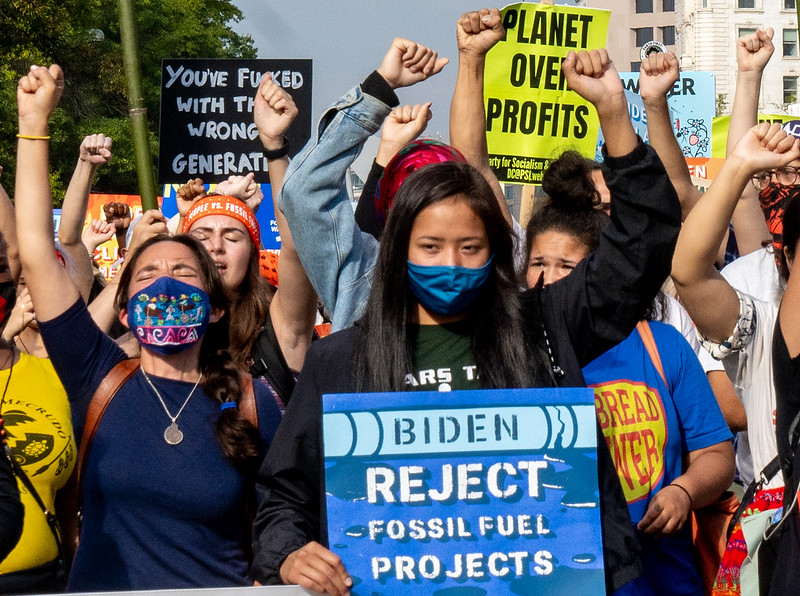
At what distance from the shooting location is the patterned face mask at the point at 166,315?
11.6 ft

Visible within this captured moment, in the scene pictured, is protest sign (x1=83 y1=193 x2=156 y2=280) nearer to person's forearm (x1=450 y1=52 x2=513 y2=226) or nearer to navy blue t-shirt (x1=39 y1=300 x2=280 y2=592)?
person's forearm (x1=450 y1=52 x2=513 y2=226)

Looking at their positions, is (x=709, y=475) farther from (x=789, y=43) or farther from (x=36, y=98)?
(x=789, y=43)

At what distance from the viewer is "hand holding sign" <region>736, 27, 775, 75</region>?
504 centimetres

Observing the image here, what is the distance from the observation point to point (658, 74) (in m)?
3.59

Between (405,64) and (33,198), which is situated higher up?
(405,64)

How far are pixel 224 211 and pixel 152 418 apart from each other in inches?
54.0

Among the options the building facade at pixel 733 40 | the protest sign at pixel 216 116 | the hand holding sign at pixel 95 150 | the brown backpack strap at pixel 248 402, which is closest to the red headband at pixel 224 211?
the hand holding sign at pixel 95 150

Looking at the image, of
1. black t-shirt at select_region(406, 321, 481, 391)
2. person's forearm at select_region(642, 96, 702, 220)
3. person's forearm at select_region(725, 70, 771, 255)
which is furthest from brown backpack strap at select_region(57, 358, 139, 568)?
person's forearm at select_region(725, 70, 771, 255)

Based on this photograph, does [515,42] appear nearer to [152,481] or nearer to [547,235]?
[547,235]

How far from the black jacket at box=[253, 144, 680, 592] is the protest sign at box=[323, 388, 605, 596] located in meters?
0.10

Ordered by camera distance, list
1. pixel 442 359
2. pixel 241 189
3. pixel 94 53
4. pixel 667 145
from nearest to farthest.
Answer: pixel 442 359
pixel 667 145
pixel 241 189
pixel 94 53

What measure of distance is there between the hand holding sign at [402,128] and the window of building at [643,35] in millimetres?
94414

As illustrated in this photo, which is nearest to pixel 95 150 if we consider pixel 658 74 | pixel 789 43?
pixel 658 74

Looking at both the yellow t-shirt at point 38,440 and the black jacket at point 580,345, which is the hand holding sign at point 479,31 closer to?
the black jacket at point 580,345
